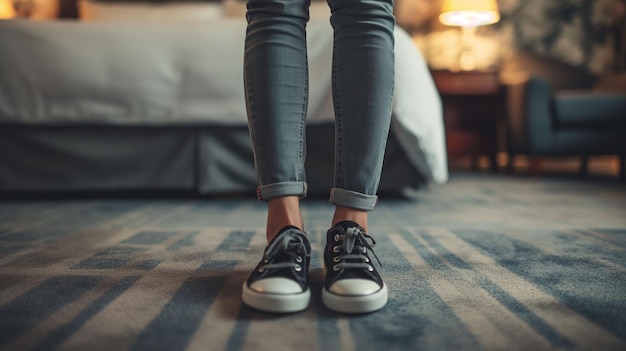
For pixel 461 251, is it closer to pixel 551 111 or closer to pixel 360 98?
pixel 360 98

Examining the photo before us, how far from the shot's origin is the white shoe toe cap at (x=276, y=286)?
21.0 inches

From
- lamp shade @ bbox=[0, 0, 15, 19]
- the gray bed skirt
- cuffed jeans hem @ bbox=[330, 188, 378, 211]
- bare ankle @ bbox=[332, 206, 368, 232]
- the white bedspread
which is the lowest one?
bare ankle @ bbox=[332, 206, 368, 232]

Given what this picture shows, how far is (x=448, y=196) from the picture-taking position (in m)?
1.61

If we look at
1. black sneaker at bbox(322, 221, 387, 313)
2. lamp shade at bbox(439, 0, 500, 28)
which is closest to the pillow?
lamp shade at bbox(439, 0, 500, 28)

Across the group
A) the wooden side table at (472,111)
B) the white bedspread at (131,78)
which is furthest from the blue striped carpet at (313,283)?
the wooden side table at (472,111)

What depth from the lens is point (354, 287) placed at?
54cm

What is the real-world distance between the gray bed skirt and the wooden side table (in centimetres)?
123

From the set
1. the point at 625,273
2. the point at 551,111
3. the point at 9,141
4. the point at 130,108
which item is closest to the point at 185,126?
the point at 130,108

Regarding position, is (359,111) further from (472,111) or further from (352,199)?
(472,111)

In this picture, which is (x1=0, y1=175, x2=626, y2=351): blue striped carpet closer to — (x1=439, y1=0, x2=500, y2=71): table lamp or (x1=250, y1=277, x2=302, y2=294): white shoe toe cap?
(x1=250, y1=277, x2=302, y2=294): white shoe toe cap

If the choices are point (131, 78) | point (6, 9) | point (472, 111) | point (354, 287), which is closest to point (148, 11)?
point (6, 9)

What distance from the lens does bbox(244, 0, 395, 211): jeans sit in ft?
2.04

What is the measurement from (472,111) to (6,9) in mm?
2816

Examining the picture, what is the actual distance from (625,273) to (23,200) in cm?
158
